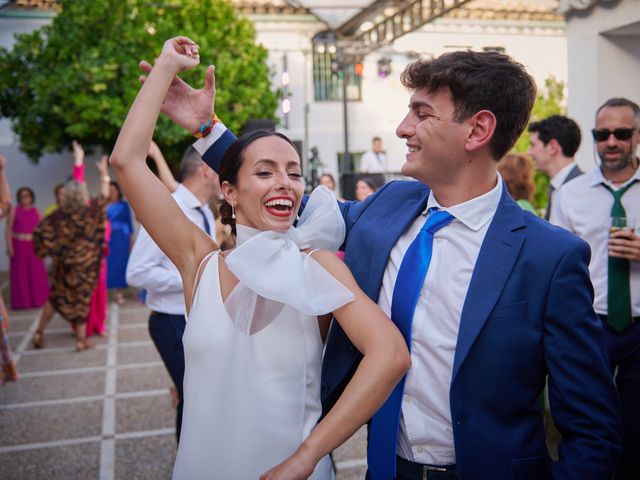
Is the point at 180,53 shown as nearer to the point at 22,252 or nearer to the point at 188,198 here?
the point at 188,198

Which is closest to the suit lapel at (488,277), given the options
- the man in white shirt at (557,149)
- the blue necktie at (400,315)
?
the blue necktie at (400,315)

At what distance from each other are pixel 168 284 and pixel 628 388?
2.55 meters

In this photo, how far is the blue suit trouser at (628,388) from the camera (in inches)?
115

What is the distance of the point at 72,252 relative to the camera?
7.59 meters

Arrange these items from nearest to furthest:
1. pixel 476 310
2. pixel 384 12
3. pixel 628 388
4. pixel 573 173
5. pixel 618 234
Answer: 1. pixel 476 310
2. pixel 618 234
3. pixel 628 388
4. pixel 573 173
5. pixel 384 12

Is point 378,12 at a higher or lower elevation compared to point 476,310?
higher

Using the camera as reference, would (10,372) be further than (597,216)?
Yes

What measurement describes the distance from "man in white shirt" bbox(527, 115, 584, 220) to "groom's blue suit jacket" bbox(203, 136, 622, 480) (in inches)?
121

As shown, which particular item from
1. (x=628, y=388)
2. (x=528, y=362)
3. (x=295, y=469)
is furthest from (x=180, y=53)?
(x=628, y=388)

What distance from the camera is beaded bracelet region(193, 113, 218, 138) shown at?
226cm

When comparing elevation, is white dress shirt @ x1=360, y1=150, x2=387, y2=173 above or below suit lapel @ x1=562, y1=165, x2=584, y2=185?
→ above

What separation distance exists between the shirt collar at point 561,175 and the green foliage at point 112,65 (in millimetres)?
8507

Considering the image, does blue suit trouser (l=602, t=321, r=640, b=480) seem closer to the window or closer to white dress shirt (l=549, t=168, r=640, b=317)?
white dress shirt (l=549, t=168, r=640, b=317)

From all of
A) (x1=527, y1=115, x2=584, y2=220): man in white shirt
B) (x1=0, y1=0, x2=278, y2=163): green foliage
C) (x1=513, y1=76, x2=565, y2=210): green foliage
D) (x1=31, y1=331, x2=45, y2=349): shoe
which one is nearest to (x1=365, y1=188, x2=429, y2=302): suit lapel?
(x1=527, y1=115, x2=584, y2=220): man in white shirt
